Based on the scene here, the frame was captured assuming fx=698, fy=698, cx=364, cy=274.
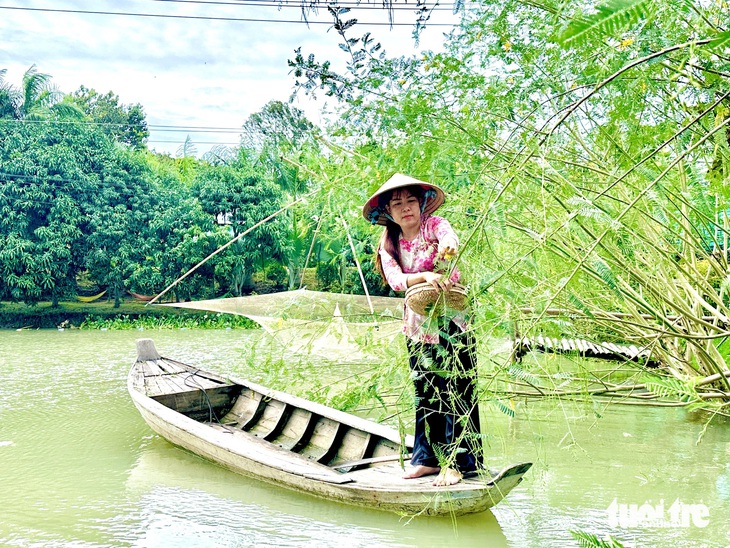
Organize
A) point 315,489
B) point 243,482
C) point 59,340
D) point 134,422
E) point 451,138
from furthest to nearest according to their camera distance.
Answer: point 59,340 < point 134,422 < point 243,482 < point 315,489 < point 451,138

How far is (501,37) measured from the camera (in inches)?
114

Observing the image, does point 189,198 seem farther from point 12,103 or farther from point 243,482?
point 243,482

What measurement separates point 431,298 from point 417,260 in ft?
1.22

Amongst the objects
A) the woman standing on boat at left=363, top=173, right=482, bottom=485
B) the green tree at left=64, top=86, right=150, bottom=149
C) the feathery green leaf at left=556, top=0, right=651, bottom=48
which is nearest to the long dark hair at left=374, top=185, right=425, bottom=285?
the woman standing on boat at left=363, top=173, right=482, bottom=485

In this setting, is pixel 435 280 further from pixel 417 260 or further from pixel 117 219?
pixel 117 219

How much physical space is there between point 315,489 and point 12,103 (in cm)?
1239

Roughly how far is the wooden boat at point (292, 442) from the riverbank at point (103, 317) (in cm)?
705

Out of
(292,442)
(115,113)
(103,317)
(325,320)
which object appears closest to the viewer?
(292,442)

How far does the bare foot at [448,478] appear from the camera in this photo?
9.37ft

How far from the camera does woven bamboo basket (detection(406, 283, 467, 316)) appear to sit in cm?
239

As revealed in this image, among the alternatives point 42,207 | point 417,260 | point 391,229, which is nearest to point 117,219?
point 42,207

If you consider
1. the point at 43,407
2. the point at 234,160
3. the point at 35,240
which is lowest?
the point at 43,407

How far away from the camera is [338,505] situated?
321 centimetres

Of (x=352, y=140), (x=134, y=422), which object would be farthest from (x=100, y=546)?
(x=134, y=422)
